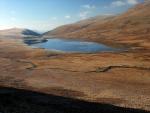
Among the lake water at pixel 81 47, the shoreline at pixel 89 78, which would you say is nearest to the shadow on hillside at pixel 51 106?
the shoreline at pixel 89 78

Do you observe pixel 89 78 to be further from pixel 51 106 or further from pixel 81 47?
pixel 81 47

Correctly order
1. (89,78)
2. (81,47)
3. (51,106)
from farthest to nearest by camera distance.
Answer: (81,47) < (89,78) < (51,106)

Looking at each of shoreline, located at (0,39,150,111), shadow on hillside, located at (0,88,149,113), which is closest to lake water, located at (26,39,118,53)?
shoreline, located at (0,39,150,111)

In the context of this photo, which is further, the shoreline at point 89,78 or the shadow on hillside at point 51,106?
the shoreline at point 89,78

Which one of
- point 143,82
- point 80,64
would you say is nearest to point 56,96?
point 143,82

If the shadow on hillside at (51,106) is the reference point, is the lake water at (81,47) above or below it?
above

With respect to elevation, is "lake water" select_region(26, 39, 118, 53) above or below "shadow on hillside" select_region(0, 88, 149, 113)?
above

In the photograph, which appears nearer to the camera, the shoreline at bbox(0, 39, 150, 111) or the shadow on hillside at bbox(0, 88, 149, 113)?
the shadow on hillside at bbox(0, 88, 149, 113)

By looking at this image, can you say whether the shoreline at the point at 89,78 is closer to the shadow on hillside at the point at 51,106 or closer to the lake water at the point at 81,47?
the shadow on hillside at the point at 51,106

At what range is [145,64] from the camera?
45.6 meters

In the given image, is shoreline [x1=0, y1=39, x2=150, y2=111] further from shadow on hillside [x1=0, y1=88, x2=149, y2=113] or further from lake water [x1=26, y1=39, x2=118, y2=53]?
lake water [x1=26, y1=39, x2=118, y2=53]

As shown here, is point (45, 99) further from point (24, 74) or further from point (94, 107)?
point (24, 74)

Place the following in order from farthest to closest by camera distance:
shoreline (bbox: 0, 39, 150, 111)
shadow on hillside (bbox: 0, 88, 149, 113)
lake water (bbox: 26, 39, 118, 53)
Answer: lake water (bbox: 26, 39, 118, 53), shoreline (bbox: 0, 39, 150, 111), shadow on hillside (bbox: 0, 88, 149, 113)

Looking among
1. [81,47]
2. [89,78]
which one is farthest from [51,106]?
[81,47]
